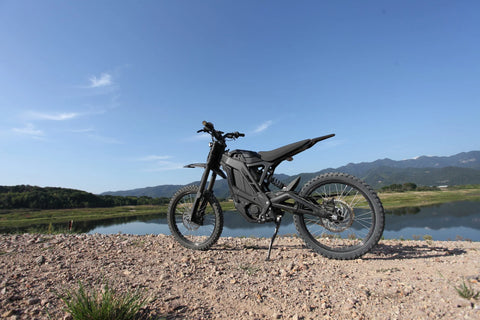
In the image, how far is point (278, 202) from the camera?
4289 mm

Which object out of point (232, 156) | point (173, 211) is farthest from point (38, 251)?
point (232, 156)

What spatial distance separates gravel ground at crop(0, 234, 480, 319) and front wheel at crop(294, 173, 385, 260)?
0.27 meters

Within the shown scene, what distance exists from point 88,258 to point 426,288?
5203 mm

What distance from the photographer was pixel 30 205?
299 ft

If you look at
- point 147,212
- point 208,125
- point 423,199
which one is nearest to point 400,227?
point 208,125

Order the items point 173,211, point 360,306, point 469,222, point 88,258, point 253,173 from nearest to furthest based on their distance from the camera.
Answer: point 360,306 → point 88,258 → point 253,173 → point 173,211 → point 469,222

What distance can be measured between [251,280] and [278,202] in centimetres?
155

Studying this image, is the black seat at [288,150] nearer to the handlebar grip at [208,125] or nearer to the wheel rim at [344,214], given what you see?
the wheel rim at [344,214]

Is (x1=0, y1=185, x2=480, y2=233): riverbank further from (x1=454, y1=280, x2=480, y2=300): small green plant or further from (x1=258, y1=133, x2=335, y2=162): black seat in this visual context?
(x1=454, y1=280, x2=480, y2=300): small green plant

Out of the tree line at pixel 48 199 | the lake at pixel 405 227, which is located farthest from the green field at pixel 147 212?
the lake at pixel 405 227

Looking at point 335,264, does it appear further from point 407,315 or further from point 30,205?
point 30,205

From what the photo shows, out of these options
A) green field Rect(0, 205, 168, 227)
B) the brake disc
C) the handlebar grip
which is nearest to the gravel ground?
the brake disc

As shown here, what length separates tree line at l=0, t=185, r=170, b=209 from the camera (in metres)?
90.2

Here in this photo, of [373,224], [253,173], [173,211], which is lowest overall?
[373,224]
